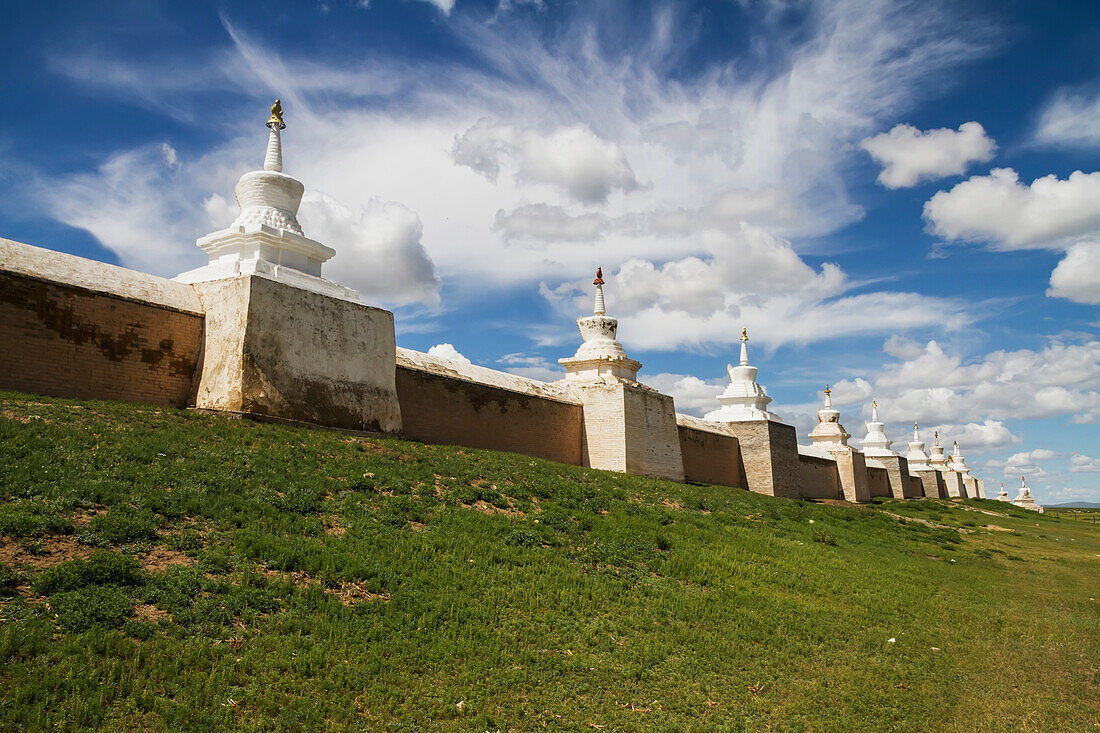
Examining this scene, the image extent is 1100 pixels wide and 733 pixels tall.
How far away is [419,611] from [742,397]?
22.7 meters

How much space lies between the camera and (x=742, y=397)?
27.8 metres

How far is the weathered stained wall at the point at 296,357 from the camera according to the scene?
11602 mm

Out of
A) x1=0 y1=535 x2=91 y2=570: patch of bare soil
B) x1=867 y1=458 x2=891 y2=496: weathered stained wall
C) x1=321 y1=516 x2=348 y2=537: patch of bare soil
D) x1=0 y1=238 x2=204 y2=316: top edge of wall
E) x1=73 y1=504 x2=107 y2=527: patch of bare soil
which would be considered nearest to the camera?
x1=0 y1=535 x2=91 y2=570: patch of bare soil

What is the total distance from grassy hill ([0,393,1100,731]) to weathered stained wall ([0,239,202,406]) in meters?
0.88

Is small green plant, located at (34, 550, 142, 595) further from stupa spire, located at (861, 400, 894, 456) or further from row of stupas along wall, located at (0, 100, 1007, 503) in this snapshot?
stupa spire, located at (861, 400, 894, 456)

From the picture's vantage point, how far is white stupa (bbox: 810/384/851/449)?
36.3 m

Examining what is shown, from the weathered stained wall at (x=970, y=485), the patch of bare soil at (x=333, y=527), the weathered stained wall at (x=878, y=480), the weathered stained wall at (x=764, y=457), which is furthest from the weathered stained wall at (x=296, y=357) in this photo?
the weathered stained wall at (x=970, y=485)

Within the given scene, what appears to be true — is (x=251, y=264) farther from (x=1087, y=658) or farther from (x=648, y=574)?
(x=1087, y=658)

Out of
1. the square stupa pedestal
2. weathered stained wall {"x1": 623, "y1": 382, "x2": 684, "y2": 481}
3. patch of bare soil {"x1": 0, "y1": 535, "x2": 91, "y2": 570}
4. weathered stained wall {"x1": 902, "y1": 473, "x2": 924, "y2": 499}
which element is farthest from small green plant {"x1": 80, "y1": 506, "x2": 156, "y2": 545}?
weathered stained wall {"x1": 902, "y1": 473, "x2": 924, "y2": 499}

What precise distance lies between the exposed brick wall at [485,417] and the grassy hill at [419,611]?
323 centimetres

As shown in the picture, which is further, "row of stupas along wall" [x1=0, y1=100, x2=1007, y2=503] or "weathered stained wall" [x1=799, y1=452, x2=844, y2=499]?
"weathered stained wall" [x1=799, y1=452, x2=844, y2=499]

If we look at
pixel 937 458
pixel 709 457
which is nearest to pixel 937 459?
pixel 937 458

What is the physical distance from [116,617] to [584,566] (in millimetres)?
5128

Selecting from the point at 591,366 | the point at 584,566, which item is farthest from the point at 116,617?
the point at 591,366
